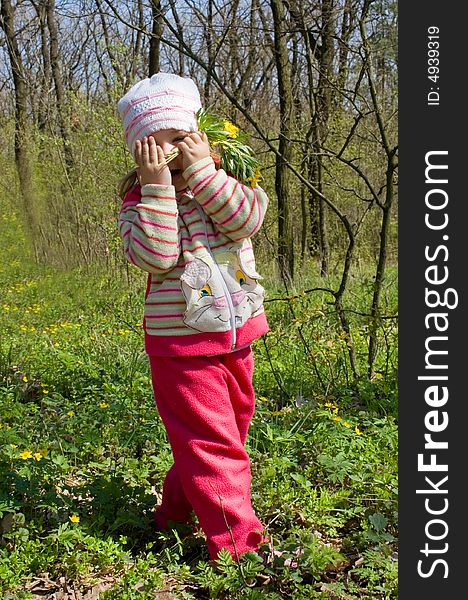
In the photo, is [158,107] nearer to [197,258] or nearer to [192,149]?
[192,149]

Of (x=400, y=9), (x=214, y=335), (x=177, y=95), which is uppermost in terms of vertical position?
(x=400, y=9)

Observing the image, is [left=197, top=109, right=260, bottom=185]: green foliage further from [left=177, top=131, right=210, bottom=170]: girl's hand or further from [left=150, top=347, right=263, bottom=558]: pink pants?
[left=150, top=347, right=263, bottom=558]: pink pants

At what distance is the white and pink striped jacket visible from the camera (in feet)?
7.23

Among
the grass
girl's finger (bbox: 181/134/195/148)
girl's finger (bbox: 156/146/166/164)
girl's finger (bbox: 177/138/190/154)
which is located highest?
girl's finger (bbox: 181/134/195/148)

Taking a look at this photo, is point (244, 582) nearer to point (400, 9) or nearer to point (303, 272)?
point (400, 9)

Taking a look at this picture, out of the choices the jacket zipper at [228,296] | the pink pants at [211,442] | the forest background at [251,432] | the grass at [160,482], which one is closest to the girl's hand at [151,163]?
the jacket zipper at [228,296]

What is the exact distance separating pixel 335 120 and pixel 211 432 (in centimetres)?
898

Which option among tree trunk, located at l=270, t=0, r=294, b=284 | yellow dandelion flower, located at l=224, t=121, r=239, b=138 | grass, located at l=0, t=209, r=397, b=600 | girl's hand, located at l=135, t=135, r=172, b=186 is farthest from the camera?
tree trunk, located at l=270, t=0, r=294, b=284

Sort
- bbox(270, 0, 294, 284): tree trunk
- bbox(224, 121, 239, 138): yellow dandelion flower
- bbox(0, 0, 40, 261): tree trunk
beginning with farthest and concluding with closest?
bbox(0, 0, 40, 261): tree trunk, bbox(270, 0, 294, 284): tree trunk, bbox(224, 121, 239, 138): yellow dandelion flower

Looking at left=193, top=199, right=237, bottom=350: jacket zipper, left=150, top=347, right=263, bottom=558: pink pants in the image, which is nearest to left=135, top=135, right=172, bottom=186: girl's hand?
left=193, top=199, right=237, bottom=350: jacket zipper

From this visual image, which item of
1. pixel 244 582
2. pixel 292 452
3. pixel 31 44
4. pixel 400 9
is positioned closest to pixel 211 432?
pixel 244 582

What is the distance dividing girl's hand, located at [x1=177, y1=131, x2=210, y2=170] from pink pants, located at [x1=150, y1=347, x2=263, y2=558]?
622 mm

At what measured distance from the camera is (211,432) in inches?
90.5

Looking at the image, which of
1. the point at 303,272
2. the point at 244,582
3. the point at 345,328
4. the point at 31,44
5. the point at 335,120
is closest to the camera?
the point at 244,582
